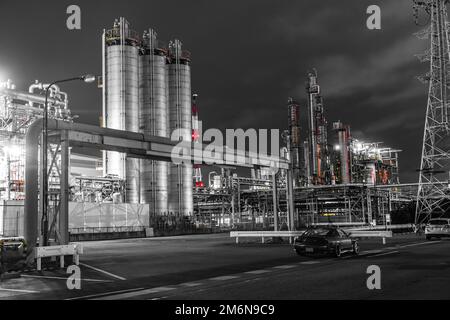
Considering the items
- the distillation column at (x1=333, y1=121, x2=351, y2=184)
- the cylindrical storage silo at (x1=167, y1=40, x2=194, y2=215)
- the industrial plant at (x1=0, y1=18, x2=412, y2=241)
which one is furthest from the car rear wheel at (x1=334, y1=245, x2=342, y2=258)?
the distillation column at (x1=333, y1=121, x2=351, y2=184)

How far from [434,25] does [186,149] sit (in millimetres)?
37711

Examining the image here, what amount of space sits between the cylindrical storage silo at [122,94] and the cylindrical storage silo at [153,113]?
1.75m

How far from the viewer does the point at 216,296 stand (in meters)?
11.2

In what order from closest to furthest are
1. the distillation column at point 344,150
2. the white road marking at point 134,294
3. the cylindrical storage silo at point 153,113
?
the white road marking at point 134,294 < the cylindrical storage silo at point 153,113 < the distillation column at point 344,150

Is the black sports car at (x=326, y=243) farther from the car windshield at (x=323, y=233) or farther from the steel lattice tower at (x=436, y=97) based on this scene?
the steel lattice tower at (x=436, y=97)

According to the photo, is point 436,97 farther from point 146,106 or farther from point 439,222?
point 146,106

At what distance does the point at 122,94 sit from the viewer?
61.1 metres

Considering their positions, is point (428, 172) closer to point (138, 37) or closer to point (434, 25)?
point (434, 25)

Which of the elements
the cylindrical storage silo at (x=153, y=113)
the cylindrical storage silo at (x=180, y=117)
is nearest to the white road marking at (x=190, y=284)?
the cylindrical storage silo at (x=153, y=113)

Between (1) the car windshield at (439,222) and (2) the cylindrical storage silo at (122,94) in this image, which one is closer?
(1) the car windshield at (439,222)

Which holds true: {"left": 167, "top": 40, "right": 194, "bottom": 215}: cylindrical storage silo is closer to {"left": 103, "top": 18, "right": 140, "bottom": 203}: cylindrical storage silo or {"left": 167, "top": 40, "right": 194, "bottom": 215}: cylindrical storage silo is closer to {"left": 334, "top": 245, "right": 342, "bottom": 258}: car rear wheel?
{"left": 103, "top": 18, "right": 140, "bottom": 203}: cylindrical storage silo

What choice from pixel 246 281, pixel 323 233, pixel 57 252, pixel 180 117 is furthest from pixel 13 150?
pixel 246 281

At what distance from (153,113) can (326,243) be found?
151ft

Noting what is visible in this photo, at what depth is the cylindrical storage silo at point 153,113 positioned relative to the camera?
6300cm
